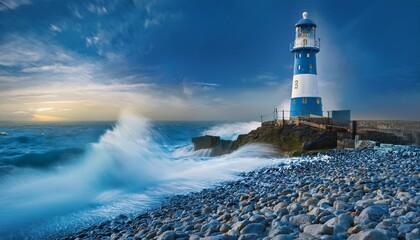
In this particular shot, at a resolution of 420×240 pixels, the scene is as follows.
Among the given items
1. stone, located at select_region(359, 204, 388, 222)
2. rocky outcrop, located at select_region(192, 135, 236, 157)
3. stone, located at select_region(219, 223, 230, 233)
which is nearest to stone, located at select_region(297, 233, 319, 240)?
stone, located at select_region(359, 204, 388, 222)

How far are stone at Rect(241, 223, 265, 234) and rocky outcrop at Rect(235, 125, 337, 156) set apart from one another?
10.7 m

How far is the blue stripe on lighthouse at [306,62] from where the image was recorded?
19812mm

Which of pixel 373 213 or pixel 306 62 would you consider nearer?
pixel 373 213

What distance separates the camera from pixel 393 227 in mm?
2627

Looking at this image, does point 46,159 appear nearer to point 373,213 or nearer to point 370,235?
point 373,213

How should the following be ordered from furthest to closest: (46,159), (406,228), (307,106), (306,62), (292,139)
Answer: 1. (306,62)
2. (307,106)
3. (292,139)
4. (46,159)
5. (406,228)

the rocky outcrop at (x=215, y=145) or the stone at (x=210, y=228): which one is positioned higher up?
the rocky outcrop at (x=215, y=145)

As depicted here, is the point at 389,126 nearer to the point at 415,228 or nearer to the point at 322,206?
the point at 322,206

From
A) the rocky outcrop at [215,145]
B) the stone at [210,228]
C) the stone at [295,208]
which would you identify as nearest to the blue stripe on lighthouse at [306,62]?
the rocky outcrop at [215,145]

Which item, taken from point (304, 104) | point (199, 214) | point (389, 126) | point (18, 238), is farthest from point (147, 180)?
point (304, 104)

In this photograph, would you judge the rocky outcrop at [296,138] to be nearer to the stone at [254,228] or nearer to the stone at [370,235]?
the stone at [254,228]

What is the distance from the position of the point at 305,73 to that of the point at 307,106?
2.07 meters

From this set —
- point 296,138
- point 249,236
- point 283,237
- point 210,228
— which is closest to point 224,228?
point 210,228

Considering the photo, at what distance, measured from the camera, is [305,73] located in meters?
19.8
